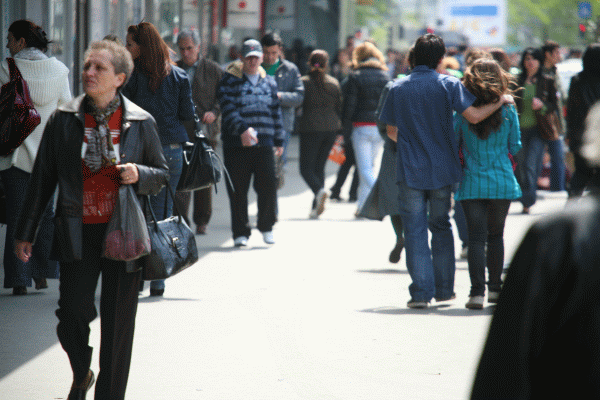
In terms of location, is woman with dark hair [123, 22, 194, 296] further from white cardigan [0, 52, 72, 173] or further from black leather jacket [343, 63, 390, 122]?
black leather jacket [343, 63, 390, 122]

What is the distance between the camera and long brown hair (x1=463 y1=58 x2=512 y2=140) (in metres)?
6.98

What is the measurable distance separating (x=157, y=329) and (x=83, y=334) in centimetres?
203

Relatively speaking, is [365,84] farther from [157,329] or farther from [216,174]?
[157,329]

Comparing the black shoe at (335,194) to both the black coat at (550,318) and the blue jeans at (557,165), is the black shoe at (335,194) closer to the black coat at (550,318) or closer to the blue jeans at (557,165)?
the blue jeans at (557,165)

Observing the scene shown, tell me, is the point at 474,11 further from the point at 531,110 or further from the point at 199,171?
the point at 199,171

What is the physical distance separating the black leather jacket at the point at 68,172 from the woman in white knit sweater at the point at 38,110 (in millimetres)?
2948

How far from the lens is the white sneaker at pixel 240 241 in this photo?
32.9 ft

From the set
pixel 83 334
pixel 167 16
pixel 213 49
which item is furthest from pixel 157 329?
pixel 213 49

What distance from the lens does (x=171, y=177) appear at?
7457mm

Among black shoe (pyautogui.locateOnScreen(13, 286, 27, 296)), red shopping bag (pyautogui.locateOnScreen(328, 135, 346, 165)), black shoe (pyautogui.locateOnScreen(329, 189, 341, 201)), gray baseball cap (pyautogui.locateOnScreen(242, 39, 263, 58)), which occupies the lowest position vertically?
black shoe (pyautogui.locateOnScreen(329, 189, 341, 201))

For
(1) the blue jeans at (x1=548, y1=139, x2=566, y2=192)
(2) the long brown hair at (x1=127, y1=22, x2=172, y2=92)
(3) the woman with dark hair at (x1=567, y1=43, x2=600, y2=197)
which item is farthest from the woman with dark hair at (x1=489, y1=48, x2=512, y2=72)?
(1) the blue jeans at (x1=548, y1=139, x2=566, y2=192)

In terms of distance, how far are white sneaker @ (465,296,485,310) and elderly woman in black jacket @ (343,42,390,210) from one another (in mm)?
5317

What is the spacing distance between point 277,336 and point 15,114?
8.01 feet

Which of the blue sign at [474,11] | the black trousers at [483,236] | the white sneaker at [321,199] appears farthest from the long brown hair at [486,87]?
the blue sign at [474,11]
